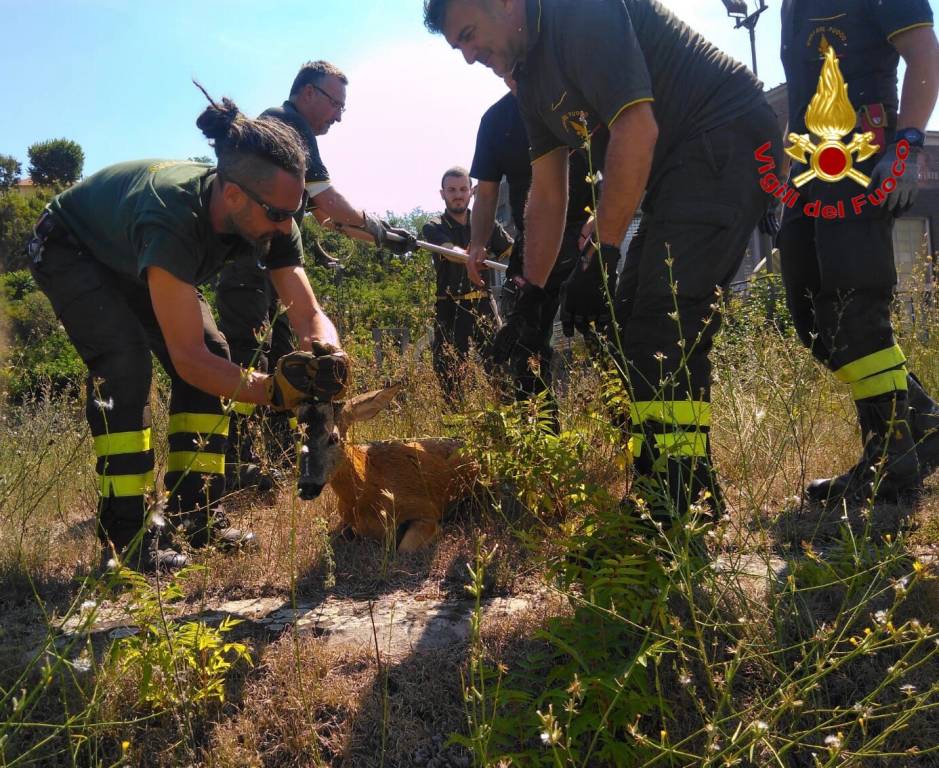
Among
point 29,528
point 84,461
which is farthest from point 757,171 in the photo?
point 84,461

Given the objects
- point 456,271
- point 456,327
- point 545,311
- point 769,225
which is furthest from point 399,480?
point 456,271

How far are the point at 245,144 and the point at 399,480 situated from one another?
1.43m

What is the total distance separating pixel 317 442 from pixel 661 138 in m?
1.58

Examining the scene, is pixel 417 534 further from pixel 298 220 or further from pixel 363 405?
pixel 298 220

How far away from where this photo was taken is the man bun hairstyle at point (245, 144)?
2.86 m

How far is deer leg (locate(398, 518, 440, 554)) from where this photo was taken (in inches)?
122

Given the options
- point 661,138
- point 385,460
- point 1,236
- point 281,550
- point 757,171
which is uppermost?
point 1,236

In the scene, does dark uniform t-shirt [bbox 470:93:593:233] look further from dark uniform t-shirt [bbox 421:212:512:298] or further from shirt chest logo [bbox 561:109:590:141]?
shirt chest logo [bbox 561:109:590:141]

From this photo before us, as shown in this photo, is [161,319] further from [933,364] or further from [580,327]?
[933,364]

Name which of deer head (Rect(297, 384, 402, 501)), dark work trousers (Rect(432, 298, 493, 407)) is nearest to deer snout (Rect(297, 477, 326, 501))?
deer head (Rect(297, 384, 402, 501))

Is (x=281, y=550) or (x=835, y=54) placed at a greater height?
(x=835, y=54)

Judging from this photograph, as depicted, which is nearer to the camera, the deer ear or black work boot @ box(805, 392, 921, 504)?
black work boot @ box(805, 392, 921, 504)

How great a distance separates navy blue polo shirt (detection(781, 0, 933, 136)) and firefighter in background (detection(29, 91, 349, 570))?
2136mm

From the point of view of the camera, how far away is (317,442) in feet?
9.06
